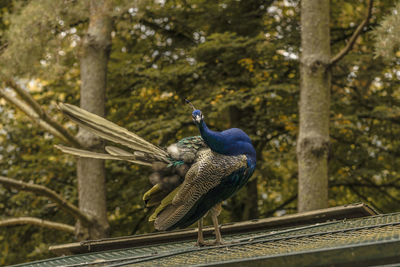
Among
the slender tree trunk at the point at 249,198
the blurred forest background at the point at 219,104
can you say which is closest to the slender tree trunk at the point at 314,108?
the blurred forest background at the point at 219,104

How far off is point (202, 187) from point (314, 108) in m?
3.90

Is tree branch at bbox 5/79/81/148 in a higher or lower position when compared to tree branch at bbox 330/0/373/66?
lower

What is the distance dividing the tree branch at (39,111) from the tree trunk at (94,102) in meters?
0.34

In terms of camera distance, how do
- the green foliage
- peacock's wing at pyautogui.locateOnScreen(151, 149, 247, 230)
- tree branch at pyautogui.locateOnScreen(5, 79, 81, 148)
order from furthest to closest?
tree branch at pyautogui.locateOnScreen(5, 79, 81, 148), the green foliage, peacock's wing at pyautogui.locateOnScreen(151, 149, 247, 230)

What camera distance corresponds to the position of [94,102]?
884 cm

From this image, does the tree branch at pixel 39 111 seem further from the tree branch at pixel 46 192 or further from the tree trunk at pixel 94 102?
the tree branch at pixel 46 192

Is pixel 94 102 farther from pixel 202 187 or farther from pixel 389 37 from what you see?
pixel 202 187

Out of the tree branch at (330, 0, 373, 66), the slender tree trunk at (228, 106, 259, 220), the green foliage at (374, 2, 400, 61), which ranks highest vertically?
the tree branch at (330, 0, 373, 66)

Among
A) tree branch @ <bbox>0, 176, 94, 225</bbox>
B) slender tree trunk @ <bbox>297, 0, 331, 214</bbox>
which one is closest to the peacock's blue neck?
slender tree trunk @ <bbox>297, 0, 331, 214</bbox>

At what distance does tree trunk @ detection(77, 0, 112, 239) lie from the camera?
27.1 feet

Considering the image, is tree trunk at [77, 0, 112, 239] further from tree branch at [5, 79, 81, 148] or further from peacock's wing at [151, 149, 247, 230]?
peacock's wing at [151, 149, 247, 230]

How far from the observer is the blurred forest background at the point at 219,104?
9.23 meters

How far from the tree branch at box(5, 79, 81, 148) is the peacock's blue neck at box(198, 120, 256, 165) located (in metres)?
3.80

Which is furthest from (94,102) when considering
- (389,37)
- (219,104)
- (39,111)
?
(389,37)
